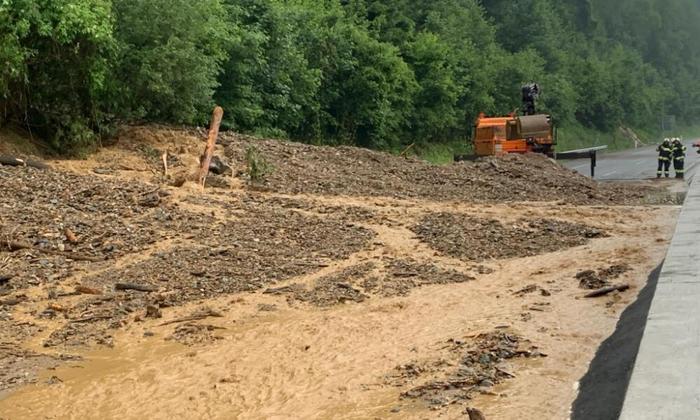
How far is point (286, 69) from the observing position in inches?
1088

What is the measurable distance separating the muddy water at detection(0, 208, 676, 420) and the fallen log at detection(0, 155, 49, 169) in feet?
21.6

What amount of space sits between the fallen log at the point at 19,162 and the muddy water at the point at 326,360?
21.6 feet

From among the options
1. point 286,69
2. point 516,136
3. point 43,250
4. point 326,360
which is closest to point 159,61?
point 43,250

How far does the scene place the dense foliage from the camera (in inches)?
662

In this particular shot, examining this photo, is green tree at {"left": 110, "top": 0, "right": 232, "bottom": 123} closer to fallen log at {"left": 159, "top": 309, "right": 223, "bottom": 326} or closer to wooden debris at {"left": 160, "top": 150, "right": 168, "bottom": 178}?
wooden debris at {"left": 160, "top": 150, "right": 168, "bottom": 178}

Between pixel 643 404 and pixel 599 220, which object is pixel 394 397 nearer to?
pixel 643 404

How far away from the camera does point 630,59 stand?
9300 centimetres

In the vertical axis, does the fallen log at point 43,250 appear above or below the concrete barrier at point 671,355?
below

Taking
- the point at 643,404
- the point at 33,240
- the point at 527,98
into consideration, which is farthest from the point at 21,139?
the point at 527,98

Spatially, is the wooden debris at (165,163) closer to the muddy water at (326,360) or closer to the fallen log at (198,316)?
the muddy water at (326,360)

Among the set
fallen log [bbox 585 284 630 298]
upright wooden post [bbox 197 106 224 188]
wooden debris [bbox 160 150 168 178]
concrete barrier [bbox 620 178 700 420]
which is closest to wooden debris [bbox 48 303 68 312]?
fallen log [bbox 585 284 630 298]

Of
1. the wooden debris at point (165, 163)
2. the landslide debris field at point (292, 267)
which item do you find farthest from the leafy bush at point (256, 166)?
the wooden debris at point (165, 163)

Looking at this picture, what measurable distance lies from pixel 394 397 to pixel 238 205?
8631 mm

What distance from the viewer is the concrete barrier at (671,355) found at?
3.69 m
